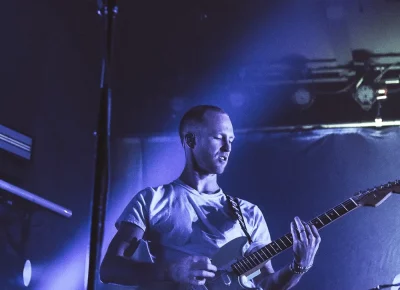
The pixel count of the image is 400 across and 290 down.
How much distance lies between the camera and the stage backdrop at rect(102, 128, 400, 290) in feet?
14.0

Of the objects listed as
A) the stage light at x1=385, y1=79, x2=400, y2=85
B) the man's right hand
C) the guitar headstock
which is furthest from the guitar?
the stage light at x1=385, y1=79, x2=400, y2=85

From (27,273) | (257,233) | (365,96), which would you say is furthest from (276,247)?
(365,96)

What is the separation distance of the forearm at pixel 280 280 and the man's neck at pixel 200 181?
607 millimetres

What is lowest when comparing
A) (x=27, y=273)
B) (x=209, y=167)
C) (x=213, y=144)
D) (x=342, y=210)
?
(x=27, y=273)

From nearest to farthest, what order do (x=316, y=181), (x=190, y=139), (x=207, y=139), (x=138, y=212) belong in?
1. (x=138, y=212)
2. (x=207, y=139)
3. (x=190, y=139)
4. (x=316, y=181)

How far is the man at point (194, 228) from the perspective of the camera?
279 cm

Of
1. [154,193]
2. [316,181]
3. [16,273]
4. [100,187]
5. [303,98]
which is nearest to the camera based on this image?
[100,187]

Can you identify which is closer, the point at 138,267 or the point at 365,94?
the point at 138,267

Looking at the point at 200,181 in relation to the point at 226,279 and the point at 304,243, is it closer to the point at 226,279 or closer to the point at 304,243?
the point at 226,279

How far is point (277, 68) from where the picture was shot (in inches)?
187

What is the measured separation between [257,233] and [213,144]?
57 centimetres

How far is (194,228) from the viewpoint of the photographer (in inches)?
120

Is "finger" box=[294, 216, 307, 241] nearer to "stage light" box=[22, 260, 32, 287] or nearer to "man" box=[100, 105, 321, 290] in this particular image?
"man" box=[100, 105, 321, 290]

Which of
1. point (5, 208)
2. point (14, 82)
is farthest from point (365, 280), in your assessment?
point (14, 82)
